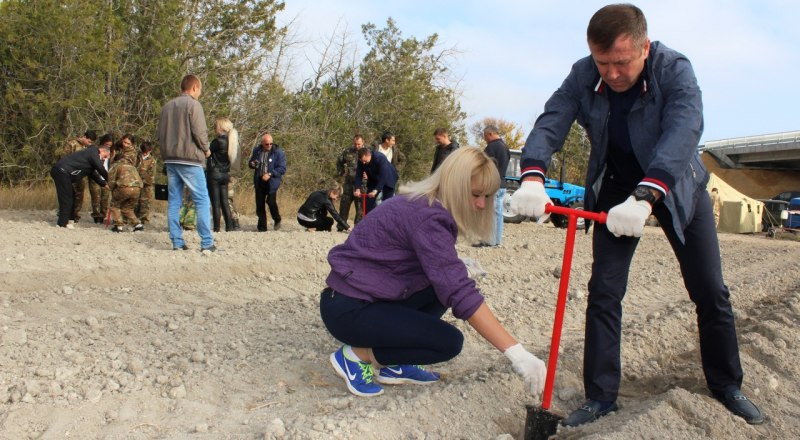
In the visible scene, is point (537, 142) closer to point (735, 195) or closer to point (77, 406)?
point (77, 406)

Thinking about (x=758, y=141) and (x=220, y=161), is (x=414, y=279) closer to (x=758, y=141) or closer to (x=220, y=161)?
(x=220, y=161)

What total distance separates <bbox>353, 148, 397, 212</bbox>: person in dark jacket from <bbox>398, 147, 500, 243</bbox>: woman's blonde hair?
771 cm

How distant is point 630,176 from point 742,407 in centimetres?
130

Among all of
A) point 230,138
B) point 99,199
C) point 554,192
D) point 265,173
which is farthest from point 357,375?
point 554,192

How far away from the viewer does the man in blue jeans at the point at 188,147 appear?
7.38 m

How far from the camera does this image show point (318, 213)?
36.5 feet

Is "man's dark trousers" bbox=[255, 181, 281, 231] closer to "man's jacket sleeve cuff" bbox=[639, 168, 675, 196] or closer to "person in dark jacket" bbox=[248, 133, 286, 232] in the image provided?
"person in dark jacket" bbox=[248, 133, 286, 232]

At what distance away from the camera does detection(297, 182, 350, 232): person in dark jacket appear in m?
11.0


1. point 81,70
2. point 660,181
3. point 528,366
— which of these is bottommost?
point 528,366

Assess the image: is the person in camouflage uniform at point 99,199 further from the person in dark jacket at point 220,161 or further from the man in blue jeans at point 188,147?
the man in blue jeans at point 188,147

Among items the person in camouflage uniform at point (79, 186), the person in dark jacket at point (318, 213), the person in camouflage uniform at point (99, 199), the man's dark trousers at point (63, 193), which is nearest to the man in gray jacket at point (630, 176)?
the person in dark jacket at point (318, 213)

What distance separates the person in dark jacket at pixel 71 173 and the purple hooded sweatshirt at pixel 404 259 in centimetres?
732

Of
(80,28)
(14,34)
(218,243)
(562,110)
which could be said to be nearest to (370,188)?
(218,243)

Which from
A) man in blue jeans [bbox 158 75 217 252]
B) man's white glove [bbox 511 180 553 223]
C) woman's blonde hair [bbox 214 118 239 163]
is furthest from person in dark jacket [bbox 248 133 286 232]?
man's white glove [bbox 511 180 553 223]
